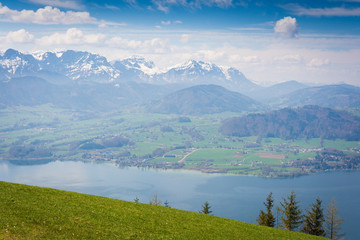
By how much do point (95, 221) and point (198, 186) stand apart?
415ft

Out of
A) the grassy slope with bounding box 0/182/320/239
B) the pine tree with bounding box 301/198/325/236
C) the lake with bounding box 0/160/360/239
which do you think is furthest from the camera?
the lake with bounding box 0/160/360/239

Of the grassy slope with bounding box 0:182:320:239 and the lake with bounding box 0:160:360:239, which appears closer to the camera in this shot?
the grassy slope with bounding box 0:182:320:239

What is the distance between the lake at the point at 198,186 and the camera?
11625 centimetres

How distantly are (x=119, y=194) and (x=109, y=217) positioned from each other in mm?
110472

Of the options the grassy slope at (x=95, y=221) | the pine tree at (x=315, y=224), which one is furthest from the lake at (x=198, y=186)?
the grassy slope at (x=95, y=221)

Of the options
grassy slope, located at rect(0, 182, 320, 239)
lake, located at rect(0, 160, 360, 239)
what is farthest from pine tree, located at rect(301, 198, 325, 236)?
lake, located at rect(0, 160, 360, 239)

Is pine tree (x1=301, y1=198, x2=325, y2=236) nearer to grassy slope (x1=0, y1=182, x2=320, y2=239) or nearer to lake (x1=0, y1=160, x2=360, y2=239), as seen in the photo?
grassy slope (x1=0, y1=182, x2=320, y2=239)

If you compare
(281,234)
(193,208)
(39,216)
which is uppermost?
(39,216)

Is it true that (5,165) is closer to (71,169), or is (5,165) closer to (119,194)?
(71,169)

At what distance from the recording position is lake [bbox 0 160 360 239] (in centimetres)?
11625

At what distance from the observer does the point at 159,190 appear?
138 m

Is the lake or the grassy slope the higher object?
the grassy slope

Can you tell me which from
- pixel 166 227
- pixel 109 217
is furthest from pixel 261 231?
pixel 109 217

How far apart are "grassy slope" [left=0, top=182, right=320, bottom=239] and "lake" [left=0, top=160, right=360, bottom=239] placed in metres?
74.2
